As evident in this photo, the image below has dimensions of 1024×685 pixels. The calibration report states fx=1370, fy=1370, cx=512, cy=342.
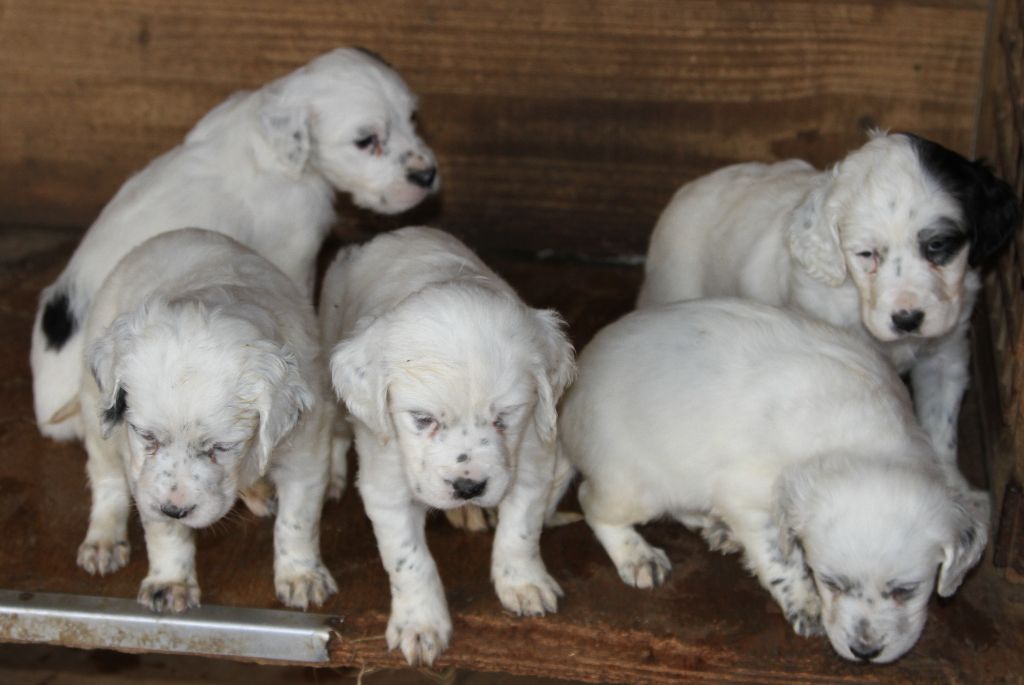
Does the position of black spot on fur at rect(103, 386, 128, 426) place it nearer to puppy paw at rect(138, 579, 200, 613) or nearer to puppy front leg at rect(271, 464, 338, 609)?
puppy front leg at rect(271, 464, 338, 609)

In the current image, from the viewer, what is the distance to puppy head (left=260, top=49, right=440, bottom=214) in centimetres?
623

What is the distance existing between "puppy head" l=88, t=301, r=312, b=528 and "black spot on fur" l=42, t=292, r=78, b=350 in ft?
4.43

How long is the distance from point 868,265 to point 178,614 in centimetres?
287

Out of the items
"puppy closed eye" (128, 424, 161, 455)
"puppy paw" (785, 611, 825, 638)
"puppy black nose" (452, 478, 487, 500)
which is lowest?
"puppy paw" (785, 611, 825, 638)

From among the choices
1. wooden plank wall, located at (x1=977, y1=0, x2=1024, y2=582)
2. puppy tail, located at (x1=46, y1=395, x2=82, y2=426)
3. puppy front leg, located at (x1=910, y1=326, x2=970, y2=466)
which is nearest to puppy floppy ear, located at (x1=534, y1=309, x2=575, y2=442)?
wooden plank wall, located at (x1=977, y1=0, x2=1024, y2=582)

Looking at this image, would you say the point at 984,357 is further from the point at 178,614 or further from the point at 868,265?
the point at 178,614

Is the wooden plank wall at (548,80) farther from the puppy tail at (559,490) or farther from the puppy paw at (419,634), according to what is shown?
the puppy paw at (419,634)

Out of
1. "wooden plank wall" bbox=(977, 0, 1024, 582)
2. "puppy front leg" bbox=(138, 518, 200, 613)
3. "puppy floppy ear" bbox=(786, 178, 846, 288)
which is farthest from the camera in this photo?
"puppy floppy ear" bbox=(786, 178, 846, 288)

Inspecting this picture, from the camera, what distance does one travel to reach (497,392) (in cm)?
427

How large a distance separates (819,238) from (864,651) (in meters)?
1.68

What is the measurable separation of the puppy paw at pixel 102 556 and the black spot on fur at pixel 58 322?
940mm

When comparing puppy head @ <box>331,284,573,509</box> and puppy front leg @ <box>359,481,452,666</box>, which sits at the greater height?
puppy head @ <box>331,284,573,509</box>

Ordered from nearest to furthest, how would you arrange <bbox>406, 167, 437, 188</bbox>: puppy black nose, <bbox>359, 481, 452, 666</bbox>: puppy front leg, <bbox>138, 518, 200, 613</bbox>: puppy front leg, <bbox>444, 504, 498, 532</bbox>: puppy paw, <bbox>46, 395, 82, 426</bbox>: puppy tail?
<bbox>359, 481, 452, 666</bbox>: puppy front leg < <bbox>138, 518, 200, 613</bbox>: puppy front leg < <bbox>444, 504, 498, 532</bbox>: puppy paw < <bbox>46, 395, 82, 426</bbox>: puppy tail < <bbox>406, 167, 437, 188</bbox>: puppy black nose

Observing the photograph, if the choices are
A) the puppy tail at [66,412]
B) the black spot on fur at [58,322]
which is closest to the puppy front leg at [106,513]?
the puppy tail at [66,412]
